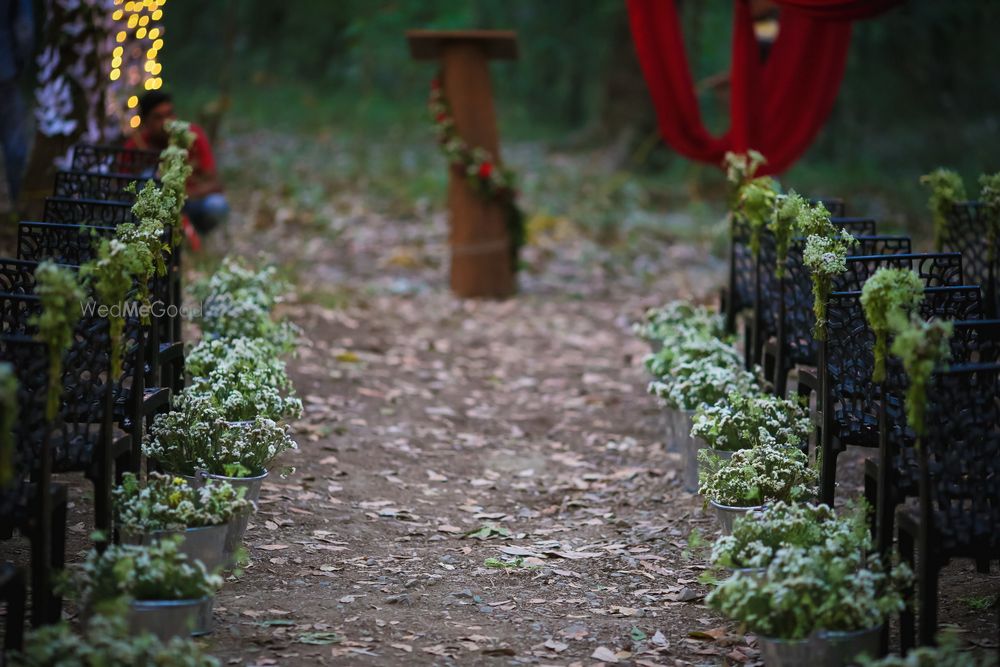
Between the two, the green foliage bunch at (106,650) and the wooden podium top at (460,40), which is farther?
the wooden podium top at (460,40)

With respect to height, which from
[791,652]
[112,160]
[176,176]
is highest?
[112,160]

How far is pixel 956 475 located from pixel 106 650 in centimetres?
223

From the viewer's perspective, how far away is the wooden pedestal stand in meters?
9.01

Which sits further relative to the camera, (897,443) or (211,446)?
(211,446)

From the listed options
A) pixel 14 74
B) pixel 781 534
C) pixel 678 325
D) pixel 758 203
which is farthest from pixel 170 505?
pixel 14 74

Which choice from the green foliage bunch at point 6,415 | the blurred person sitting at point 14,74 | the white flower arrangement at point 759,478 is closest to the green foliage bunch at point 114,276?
the green foliage bunch at point 6,415

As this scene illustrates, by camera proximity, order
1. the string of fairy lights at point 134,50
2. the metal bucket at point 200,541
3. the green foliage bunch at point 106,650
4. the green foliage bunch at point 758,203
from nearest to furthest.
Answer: the green foliage bunch at point 106,650, the metal bucket at point 200,541, the green foliage bunch at point 758,203, the string of fairy lights at point 134,50

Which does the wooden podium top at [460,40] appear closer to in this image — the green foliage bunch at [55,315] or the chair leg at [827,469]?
the chair leg at [827,469]

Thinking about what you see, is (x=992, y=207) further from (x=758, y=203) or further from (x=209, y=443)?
(x=209, y=443)

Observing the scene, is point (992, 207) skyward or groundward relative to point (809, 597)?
skyward

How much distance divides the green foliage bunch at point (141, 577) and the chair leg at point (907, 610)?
1924 millimetres

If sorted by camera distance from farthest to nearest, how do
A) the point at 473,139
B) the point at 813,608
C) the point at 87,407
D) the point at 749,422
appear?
the point at 473,139 → the point at 749,422 → the point at 87,407 → the point at 813,608

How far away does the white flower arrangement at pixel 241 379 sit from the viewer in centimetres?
452

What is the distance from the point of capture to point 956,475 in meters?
3.20
